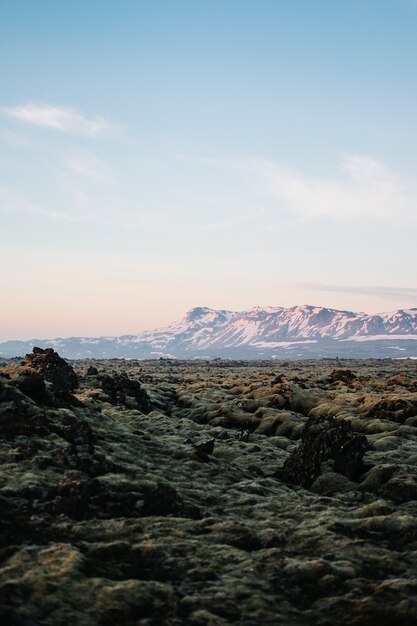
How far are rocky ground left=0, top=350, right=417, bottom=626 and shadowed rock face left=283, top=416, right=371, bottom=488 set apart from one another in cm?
8

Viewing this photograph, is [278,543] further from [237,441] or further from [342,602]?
[237,441]

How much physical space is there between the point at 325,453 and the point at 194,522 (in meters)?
12.9

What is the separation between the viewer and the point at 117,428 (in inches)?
1425

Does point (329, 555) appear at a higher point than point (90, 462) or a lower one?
lower

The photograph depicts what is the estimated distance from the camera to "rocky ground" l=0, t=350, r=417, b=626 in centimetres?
1523

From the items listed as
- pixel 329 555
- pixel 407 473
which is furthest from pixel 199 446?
pixel 329 555

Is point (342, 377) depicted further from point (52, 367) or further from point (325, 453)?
point (325, 453)

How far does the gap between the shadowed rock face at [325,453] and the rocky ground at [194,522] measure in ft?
0.26

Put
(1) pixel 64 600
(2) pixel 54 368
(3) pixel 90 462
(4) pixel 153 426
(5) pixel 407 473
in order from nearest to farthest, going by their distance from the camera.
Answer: (1) pixel 64 600 → (3) pixel 90 462 → (5) pixel 407 473 → (4) pixel 153 426 → (2) pixel 54 368

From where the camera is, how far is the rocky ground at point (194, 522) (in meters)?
15.2

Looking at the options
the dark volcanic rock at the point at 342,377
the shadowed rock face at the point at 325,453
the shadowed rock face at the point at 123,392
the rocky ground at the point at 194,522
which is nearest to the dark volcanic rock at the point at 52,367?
the shadowed rock face at the point at 123,392

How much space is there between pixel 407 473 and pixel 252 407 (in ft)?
78.8

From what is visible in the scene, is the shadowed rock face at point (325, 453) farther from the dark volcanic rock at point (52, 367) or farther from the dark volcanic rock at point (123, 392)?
the dark volcanic rock at point (52, 367)

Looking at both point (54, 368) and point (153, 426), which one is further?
point (54, 368)
